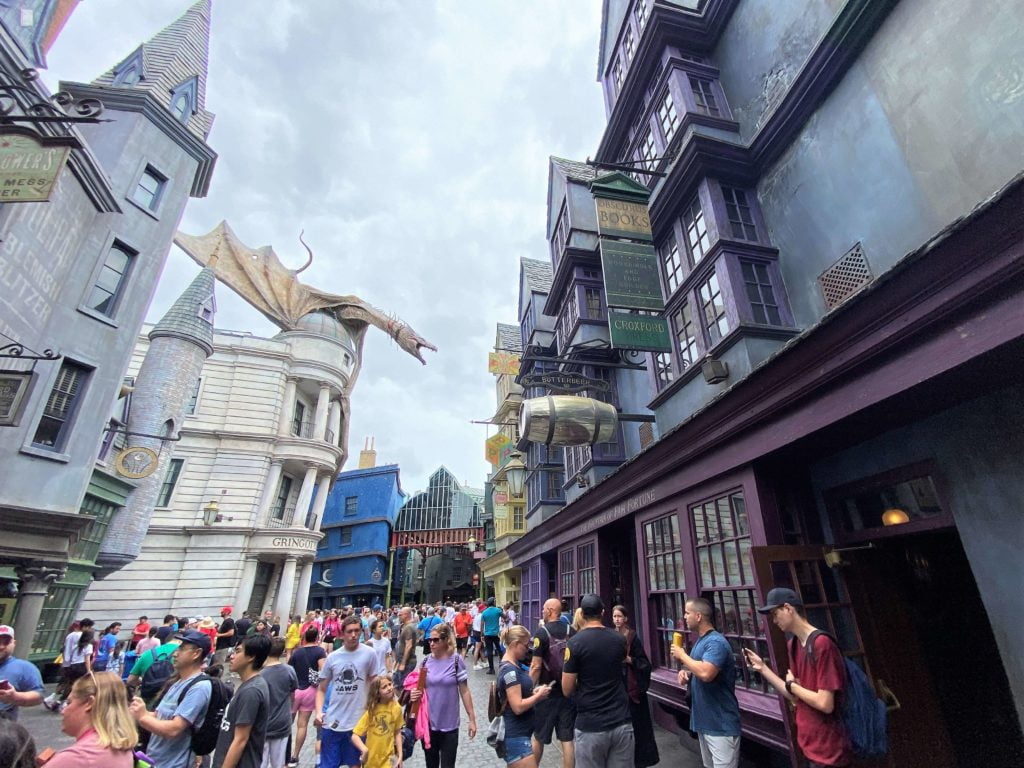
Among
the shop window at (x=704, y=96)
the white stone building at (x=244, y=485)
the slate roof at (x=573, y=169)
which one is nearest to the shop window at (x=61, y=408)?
the white stone building at (x=244, y=485)

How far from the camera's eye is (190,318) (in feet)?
67.6

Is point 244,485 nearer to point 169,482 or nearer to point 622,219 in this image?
point 169,482

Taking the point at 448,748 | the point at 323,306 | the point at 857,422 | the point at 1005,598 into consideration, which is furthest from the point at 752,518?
the point at 323,306

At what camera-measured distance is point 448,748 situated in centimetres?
518

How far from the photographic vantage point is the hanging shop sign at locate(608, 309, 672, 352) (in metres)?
8.81

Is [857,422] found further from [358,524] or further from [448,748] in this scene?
[358,524]

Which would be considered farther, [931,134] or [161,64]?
[161,64]

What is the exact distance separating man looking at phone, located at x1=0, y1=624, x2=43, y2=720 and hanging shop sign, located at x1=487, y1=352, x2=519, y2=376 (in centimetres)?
1999

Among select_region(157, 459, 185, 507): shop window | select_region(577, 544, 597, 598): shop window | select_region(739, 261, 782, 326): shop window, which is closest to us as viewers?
select_region(739, 261, 782, 326): shop window

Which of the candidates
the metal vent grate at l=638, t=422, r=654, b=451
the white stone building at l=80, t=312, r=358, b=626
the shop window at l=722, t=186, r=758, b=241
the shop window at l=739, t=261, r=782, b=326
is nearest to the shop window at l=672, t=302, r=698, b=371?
the shop window at l=739, t=261, r=782, b=326

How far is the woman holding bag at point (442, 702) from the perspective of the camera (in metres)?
5.15

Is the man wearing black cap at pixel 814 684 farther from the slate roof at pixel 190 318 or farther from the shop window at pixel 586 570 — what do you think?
the slate roof at pixel 190 318

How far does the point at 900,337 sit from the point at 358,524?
47.2 m

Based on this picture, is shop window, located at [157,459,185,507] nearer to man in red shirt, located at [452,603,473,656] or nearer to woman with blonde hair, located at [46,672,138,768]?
man in red shirt, located at [452,603,473,656]
